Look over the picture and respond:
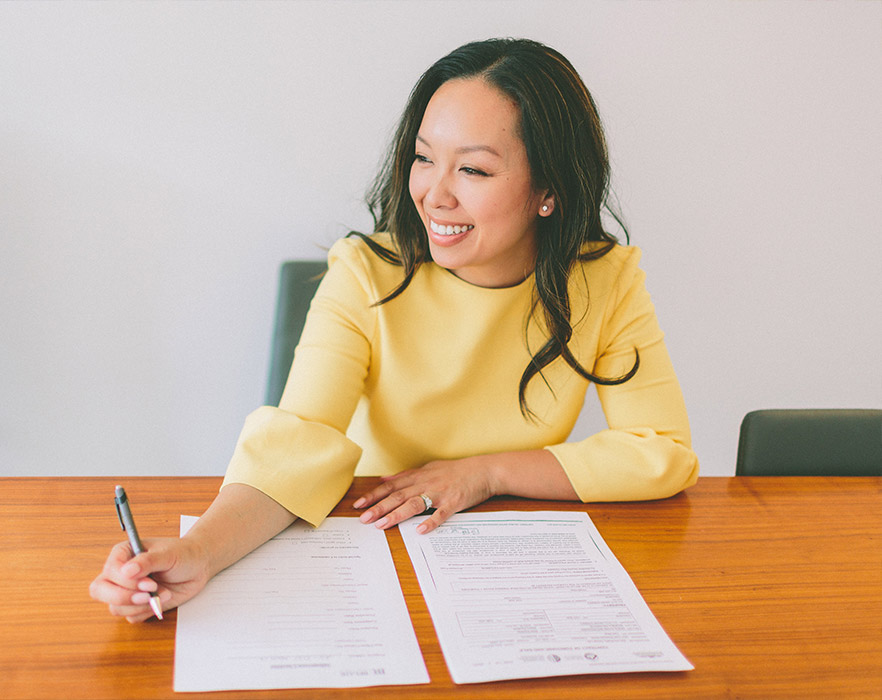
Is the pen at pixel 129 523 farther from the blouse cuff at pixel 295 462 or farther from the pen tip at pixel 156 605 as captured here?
the blouse cuff at pixel 295 462

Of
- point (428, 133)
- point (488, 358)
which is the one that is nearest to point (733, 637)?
point (488, 358)

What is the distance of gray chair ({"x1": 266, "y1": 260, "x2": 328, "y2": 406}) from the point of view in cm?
180

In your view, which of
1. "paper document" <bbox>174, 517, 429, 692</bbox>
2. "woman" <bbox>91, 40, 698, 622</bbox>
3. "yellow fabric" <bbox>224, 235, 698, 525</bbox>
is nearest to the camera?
"paper document" <bbox>174, 517, 429, 692</bbox>

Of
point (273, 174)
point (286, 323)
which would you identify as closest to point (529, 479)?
point (286, 323)

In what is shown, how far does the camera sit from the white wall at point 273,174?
1.76 meters

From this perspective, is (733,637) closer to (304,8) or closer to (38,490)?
(38,490)

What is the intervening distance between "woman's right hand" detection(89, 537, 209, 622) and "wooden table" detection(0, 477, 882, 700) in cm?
3

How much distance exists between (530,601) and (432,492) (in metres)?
0.27

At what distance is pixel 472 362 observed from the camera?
141 centimetres

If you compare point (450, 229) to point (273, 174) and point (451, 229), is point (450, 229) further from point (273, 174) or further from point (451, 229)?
point (273, 174)

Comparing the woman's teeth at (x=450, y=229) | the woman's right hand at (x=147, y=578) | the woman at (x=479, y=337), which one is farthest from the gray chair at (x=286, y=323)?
the woman's right hand at (x=147, y=578)

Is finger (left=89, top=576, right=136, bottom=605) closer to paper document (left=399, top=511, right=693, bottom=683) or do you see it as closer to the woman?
the woman

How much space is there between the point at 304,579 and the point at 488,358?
57cm

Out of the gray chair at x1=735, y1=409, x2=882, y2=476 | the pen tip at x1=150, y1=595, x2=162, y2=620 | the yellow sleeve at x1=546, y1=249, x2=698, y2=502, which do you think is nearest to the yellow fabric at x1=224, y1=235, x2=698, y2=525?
the yellow sleeve at x1=546, y1=249, x2=698, y2=502
